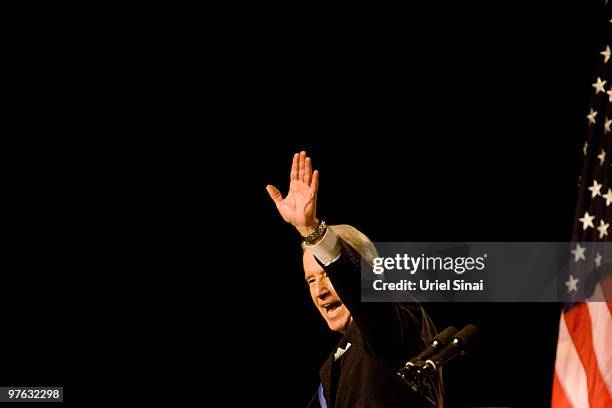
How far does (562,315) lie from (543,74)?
1.23m

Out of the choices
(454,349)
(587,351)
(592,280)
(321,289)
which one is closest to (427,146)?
(592,280)

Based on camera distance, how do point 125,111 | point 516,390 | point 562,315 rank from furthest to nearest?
point 125,111 → point 516,390 → point 562,315

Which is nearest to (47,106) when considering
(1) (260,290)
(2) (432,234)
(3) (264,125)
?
(3) (264,125)

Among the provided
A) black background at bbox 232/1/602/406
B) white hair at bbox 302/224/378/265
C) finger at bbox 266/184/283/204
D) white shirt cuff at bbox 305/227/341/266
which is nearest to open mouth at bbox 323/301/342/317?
white hair at bbox 302/224/378/265

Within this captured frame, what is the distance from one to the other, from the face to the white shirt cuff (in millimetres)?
582

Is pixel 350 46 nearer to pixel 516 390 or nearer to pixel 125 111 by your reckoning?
pixel 125 111

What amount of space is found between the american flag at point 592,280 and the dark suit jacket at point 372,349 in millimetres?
1283

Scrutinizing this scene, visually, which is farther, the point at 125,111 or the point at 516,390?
the point at 125,111

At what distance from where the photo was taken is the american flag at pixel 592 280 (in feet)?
11.9

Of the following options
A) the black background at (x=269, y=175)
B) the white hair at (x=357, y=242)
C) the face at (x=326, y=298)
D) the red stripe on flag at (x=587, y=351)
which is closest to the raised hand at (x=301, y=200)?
the white hair at (x=357, y=242)

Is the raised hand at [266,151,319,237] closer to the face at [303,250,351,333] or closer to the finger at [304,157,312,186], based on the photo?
the finger at [304,157,312,186]

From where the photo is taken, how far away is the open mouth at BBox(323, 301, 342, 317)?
3.05 meters

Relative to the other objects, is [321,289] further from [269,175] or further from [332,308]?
[269,175]

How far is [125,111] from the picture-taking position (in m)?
4.39
